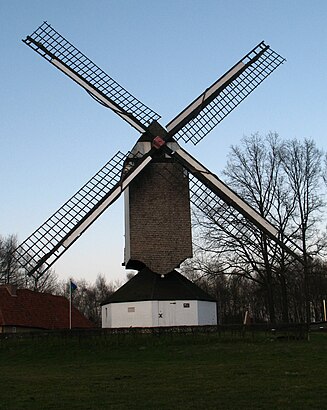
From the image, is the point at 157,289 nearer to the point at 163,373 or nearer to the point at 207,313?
the point at 207,313

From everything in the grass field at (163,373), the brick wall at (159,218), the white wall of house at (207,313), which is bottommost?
the grass field at (163,373)

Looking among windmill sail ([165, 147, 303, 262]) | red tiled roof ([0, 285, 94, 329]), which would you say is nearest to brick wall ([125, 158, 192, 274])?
windmill sail ([165, 147, 303, 262])

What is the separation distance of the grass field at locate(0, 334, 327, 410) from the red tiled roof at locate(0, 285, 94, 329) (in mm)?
14292

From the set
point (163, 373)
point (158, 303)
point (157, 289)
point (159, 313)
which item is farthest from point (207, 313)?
point (163, 373)

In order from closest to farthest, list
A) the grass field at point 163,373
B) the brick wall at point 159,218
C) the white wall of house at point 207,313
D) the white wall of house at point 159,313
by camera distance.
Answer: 1. the grass field at point 163,373
2. the white wall of house at point 159,313
3. the brick wall at point 159,218
4. the white wall of house at point 207,313

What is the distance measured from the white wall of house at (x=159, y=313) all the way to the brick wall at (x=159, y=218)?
1482mm

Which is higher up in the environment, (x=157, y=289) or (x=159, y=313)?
(x=157, y=289)

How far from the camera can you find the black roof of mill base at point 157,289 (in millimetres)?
23828

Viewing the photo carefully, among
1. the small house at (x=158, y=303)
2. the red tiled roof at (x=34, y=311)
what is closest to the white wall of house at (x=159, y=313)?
the small house at (x=158, y=303)

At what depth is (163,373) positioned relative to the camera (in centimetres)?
1487

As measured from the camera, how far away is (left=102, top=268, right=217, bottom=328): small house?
23.7 metres

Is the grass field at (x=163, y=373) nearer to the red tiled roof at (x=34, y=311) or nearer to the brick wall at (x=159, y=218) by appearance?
the brick wall at (x=159, y=218)

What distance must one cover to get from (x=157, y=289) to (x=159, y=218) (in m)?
2.96

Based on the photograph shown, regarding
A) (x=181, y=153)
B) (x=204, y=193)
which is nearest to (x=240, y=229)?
(x=204, y=193)
